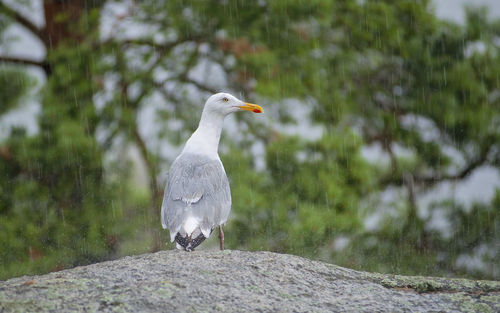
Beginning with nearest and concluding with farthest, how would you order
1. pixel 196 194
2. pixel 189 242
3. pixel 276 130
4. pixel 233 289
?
pixel 233 289
pixel 189 242
pixel 196 194
pixel 276 130

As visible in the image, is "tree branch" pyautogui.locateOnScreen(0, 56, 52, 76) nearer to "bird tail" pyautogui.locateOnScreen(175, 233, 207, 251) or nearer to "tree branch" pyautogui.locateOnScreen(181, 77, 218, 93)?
"tree branch" pyautogui.locateOnScreen(181, 77, 218, 93)

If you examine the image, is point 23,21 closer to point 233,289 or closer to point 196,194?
point 196,194

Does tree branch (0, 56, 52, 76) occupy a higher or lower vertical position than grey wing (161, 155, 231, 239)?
higher

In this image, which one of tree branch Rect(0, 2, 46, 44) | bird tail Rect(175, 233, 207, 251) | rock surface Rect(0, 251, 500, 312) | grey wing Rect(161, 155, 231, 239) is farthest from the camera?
tree branch Rect(0, 2, 46, 44)

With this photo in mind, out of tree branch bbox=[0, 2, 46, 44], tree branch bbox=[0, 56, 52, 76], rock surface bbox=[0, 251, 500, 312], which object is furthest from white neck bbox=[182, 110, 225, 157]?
tree branch bbox=[0, 2, 46, 44]

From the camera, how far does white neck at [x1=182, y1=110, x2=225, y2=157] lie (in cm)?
390

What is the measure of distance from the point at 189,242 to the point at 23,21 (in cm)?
485

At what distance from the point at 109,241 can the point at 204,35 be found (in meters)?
2.36

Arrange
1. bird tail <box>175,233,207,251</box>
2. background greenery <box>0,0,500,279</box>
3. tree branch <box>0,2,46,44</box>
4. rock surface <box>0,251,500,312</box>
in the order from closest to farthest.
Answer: rock surface <box>0,251,500,312</box> < bird tail <box>175,233,207,251</box> < background greenery <box>0,0,500,279</box> < tree branch <box>0,2,46,44</box>

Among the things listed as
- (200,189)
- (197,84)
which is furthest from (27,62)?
(200,189)

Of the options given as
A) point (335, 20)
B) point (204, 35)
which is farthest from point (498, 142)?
point (204, 35)

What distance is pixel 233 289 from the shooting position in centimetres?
266

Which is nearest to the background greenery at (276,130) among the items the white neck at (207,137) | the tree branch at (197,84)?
the tree branch at (197,84)

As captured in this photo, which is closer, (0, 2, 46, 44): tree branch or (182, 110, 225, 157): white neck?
(182, 110, 225, 157): white neck
